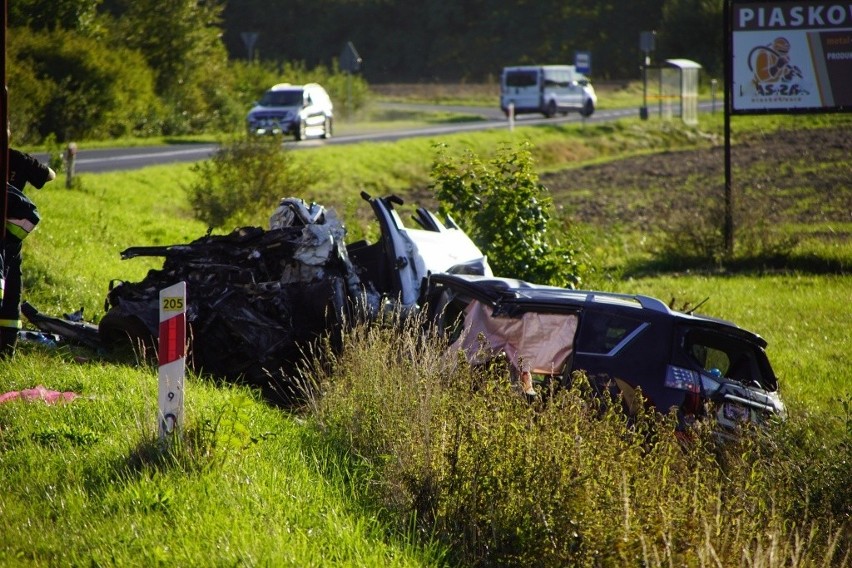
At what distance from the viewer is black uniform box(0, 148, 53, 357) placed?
8.80 m

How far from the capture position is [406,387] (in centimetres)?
734

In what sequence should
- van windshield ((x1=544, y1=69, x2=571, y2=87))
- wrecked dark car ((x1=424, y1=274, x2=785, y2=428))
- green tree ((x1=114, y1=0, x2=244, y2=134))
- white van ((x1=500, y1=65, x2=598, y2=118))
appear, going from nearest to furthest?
wrecked dark car ((x1=424, y1=274, x2=785, y2=428))
green tree ((x1=114, y1=0, x2=244, y2=134))
white van ((x1=500, y1=65, x2=598, y2=118))
van windshield ((x1=544, y1=69, x2=571, y2=87))

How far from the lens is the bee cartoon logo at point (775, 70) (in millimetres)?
21109

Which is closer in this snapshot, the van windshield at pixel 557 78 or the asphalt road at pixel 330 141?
the asphalt road at pixel 330 141

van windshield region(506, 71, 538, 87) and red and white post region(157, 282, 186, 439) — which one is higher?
van windshield region(506, 71, 538, 87)

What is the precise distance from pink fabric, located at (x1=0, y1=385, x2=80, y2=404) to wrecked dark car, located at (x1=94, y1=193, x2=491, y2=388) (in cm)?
146

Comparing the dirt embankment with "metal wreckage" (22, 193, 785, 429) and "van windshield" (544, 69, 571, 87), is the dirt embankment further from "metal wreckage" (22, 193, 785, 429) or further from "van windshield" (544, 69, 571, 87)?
"van windshield" (544, 69, 571, 87)

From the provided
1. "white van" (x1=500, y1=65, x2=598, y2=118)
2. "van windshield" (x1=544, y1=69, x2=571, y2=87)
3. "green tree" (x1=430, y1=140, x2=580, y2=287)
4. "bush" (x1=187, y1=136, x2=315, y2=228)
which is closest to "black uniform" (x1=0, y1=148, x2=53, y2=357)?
"green tree" (x1=430, y1=140, x2=580, y2=287)

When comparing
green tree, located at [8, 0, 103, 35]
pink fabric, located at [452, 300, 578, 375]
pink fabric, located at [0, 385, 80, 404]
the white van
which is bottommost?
pink fabric, located at [0, 385, 80, 404]

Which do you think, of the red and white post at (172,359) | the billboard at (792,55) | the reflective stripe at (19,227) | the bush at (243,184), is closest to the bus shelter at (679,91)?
the billboard at (792,55)

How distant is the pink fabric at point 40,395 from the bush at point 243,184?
1327cm

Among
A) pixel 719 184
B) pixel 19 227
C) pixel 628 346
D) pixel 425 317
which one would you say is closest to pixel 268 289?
pixel 425 317

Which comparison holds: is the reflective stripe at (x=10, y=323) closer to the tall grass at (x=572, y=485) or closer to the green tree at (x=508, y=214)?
the tall grass at (x=572, y=485)

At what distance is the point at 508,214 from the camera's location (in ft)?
48.5
